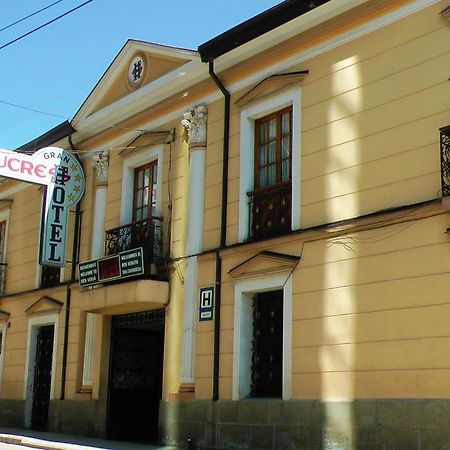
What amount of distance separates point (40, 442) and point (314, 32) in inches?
337

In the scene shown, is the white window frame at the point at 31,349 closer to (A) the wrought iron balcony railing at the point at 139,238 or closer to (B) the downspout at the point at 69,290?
(B) the downspout at the point at 69,290

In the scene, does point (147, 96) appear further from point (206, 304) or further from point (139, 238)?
point (206, 304)

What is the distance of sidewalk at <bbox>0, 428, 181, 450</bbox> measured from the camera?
1364 cm

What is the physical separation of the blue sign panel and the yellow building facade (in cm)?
4

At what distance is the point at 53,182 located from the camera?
1728cm

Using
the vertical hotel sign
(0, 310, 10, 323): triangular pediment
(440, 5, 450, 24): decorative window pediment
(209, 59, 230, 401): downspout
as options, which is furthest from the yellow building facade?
(0, 310, 10, 323): triangular pediment

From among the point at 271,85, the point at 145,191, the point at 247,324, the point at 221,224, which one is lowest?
the point at 247,324

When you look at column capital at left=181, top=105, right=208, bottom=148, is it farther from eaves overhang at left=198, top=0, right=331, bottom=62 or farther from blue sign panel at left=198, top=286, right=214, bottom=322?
blue sign panel at left=198, top=286, right=214, bottom=322

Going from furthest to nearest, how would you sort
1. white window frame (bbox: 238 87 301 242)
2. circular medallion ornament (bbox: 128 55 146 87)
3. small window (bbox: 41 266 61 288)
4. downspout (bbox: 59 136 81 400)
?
small window (bbox: 41 266 61 288)
downspout (bbox: 59 136 81 400)
circular medallion ornament (bbox: 128 55 146 87)
white window frame (bbox: 238 87 301 242)

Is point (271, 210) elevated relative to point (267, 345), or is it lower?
elevated

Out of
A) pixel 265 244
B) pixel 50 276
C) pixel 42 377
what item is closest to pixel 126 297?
pixel 265 244

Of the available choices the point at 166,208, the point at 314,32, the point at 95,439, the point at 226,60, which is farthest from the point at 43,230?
the point at 314,32

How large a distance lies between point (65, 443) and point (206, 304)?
11.4 feet

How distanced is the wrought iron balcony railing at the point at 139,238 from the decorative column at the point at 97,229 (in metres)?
0.33
